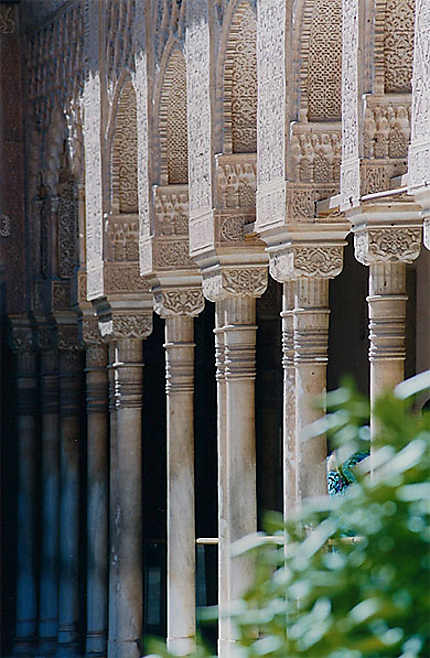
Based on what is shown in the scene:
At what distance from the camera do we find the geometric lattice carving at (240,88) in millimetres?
12031

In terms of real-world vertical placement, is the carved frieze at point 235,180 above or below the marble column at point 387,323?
above

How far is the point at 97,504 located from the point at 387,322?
7554 mm

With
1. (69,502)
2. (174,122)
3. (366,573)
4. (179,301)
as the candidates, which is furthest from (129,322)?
(366,573)

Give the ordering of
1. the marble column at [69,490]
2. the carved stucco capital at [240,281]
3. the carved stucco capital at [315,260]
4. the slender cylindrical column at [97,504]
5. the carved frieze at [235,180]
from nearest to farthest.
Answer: the carved stucco capital at [315,260] → the carved frieze at [235,180] → the carved stucco capital at [240,281] → the slender cylindrical column at [97,504] → the marble column at [69,490]

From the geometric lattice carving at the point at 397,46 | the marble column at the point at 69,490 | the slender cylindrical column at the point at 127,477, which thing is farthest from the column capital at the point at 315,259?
the marble column at the point at 69,490

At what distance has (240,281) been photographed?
12250 millimetres

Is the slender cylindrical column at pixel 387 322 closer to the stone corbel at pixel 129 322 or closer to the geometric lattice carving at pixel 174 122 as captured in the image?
the geometric lattice carving at pixel 174 122

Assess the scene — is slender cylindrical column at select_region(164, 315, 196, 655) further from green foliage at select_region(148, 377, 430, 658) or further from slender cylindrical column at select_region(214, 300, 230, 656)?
green foliage at select_region(148, 377, 430, 658)

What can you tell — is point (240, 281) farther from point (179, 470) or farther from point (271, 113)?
point (179, 470)

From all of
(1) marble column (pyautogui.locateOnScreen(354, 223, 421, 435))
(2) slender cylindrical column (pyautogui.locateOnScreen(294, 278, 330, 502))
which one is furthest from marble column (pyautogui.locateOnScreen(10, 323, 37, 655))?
(1) marble column (pyautogui.locateOnScreen(354, 223, 421, 435))

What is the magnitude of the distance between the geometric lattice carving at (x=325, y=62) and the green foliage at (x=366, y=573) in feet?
30.1

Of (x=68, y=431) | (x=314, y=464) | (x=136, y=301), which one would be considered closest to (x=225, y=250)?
(x=314, y=464)

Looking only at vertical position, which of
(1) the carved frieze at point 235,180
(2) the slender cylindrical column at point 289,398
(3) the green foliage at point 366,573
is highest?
(1) the carved frieze at point 235,180

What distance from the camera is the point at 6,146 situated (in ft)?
59.6
